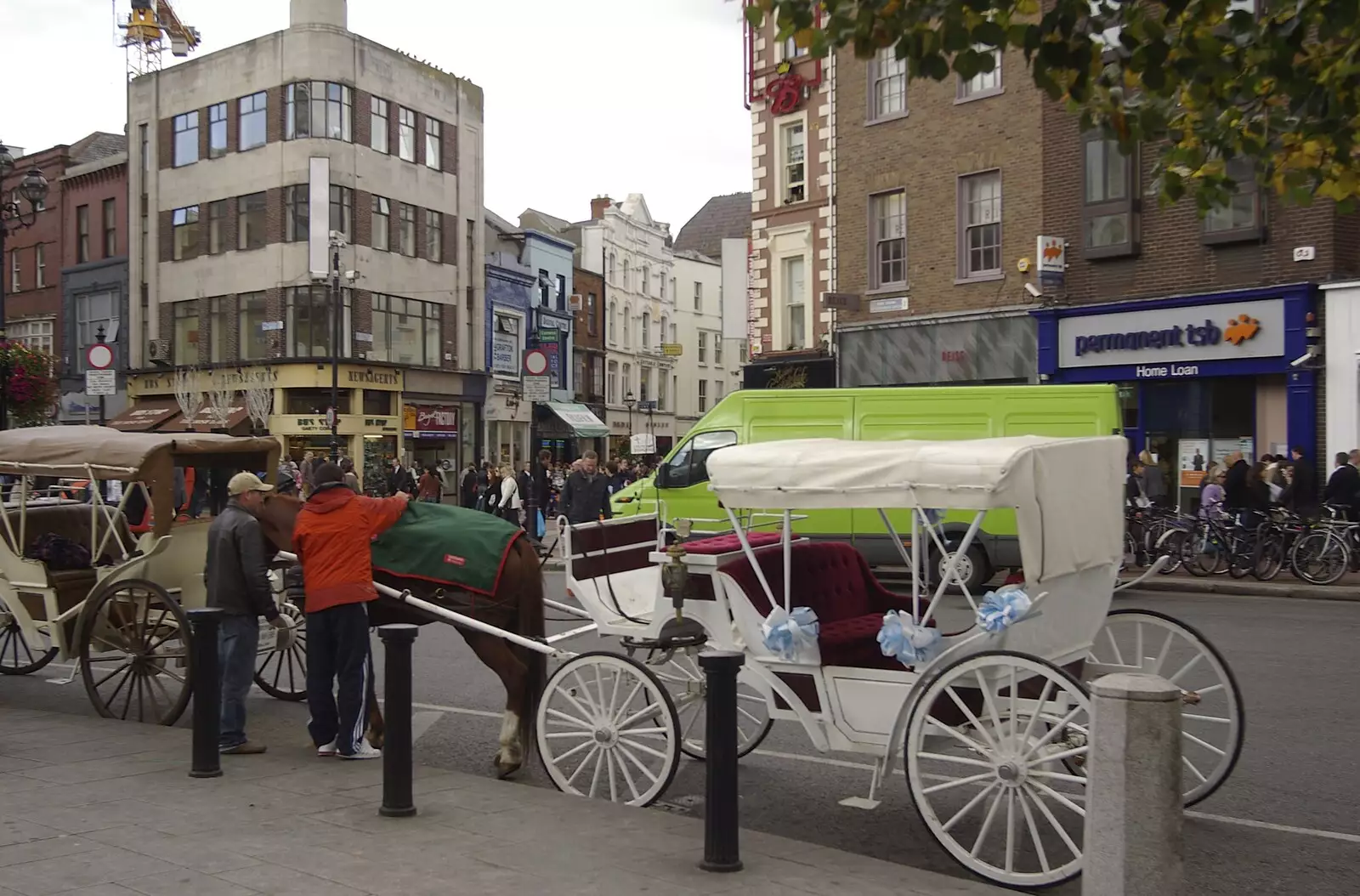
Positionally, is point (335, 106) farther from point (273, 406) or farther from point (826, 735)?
point (826, 735)

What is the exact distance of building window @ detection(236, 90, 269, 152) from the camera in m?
43.3

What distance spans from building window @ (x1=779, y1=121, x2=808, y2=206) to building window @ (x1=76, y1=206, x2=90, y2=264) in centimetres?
3074

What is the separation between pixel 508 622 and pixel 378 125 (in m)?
39.8

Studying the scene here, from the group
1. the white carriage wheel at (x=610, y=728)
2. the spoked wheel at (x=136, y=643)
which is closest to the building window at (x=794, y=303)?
the spoked wheel at (x=136, y=643)

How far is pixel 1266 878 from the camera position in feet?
18.5

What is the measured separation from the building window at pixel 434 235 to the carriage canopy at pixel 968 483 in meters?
41.8

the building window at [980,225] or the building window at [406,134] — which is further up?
the building window at [406,134]

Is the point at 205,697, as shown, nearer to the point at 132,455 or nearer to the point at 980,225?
the point at 132,455

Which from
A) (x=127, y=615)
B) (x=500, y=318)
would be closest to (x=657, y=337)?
(x=500, y=318)

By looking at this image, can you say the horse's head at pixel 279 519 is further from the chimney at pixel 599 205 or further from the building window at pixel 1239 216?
the chimney at pixel 599 205

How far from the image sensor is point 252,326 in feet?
143

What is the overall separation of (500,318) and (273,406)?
11427 millimetres

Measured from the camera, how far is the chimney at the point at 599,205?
220 ft

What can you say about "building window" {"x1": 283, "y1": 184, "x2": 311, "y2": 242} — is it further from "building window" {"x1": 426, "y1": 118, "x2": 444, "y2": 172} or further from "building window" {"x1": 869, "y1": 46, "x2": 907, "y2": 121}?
"building window" {"x1": 869, "y1": 46, "x2": 907, "y2": 121}
